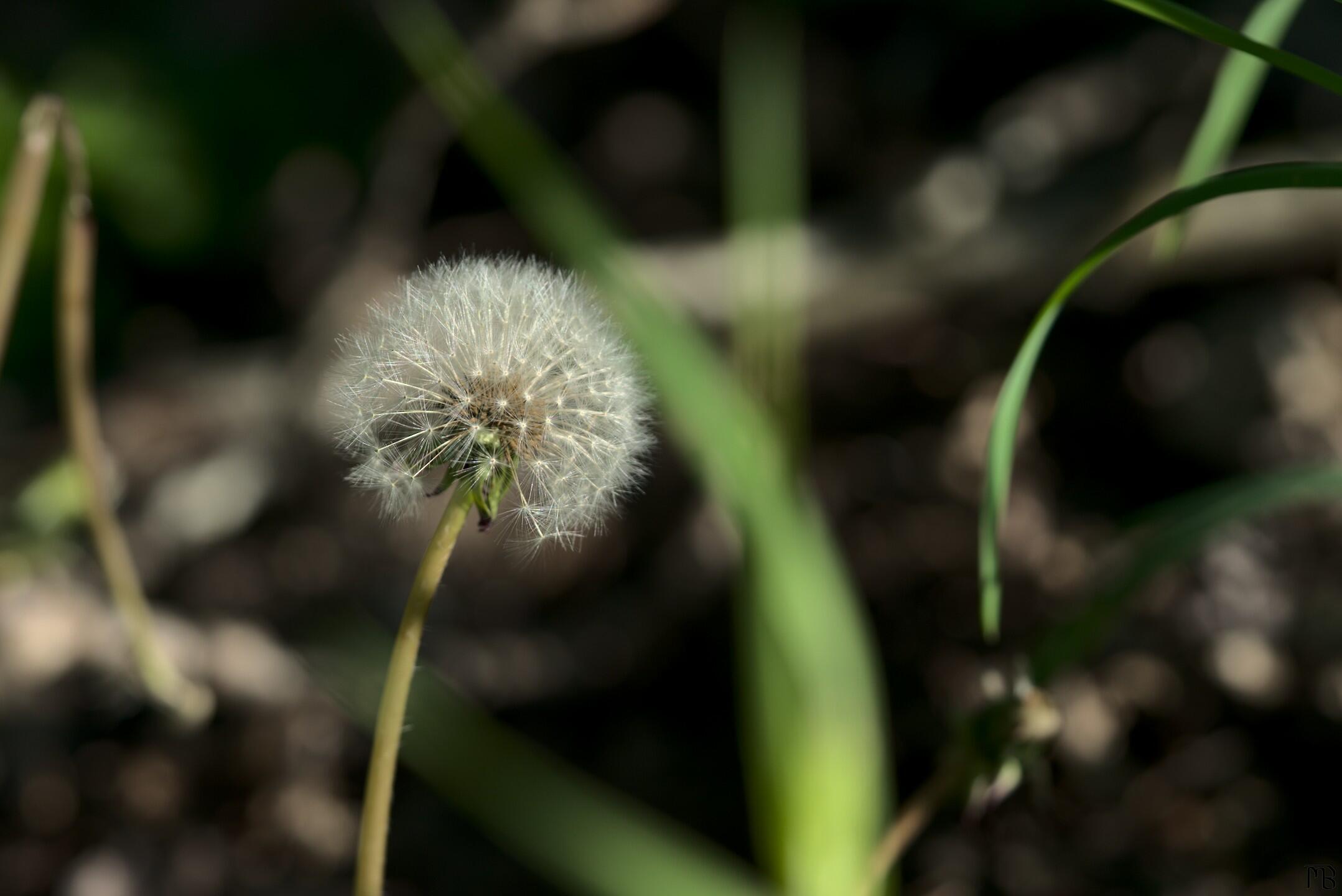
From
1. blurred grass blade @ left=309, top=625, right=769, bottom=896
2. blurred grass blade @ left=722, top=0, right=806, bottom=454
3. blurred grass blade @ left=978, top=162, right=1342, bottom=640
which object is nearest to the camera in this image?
blurred grass blade @ left=978, top=162, right=1342, bottom=640

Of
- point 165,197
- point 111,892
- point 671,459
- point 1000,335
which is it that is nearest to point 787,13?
point 1000,335

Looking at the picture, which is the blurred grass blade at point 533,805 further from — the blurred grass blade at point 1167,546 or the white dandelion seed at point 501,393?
the blurred grass blade at point 1167,546

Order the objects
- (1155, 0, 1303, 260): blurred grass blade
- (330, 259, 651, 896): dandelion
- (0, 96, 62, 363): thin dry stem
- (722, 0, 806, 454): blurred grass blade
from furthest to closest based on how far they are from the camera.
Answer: (722, 0, 806, 454): blurred grass blade
(0, 96, 62, 363): thin dry stem
(1155, 0, 1303, 260): blurred grass blade
(330, 259, 651, 896): dandelion

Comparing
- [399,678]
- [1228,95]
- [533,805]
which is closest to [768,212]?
[1228,95]

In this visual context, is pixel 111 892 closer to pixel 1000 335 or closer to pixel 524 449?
pixel 524 449
